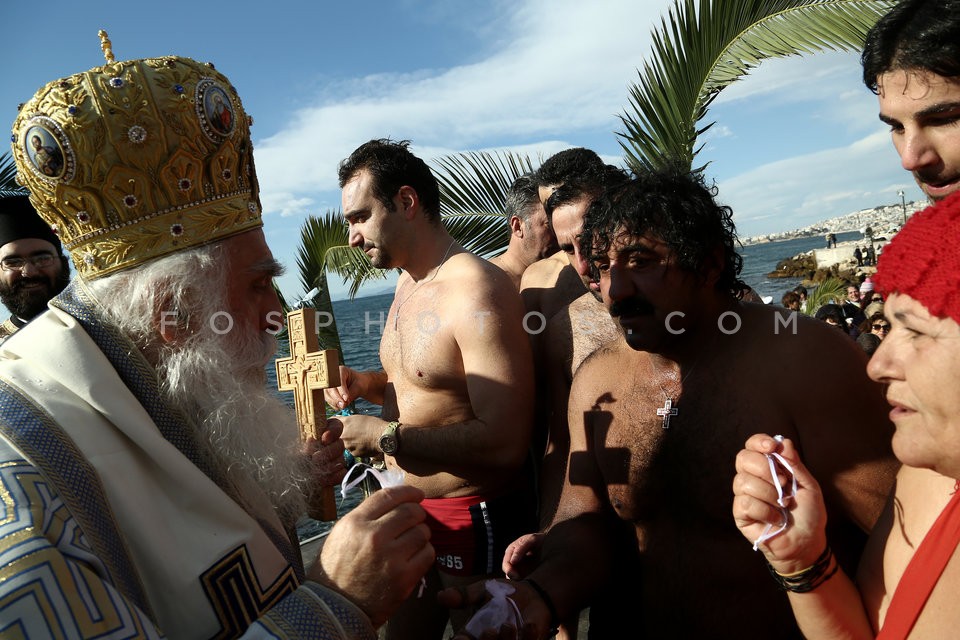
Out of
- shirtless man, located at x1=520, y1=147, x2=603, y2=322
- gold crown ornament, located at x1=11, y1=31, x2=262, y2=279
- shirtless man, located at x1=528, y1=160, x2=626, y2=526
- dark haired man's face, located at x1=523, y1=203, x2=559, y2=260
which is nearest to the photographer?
gold crown ornament, located at x1=11, y1=31, x2=262, y2=279

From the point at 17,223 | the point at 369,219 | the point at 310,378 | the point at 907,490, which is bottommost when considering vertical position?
the point at 907,490

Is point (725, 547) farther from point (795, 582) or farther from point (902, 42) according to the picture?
point (902, 42)

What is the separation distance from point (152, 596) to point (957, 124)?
2.46 metres

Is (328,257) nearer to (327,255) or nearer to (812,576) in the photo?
(327,255)

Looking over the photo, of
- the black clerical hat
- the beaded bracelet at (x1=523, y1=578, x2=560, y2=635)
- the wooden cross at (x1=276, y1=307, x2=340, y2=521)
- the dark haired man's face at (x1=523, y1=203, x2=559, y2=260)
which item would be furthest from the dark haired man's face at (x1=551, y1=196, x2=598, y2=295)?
the black clerical hat

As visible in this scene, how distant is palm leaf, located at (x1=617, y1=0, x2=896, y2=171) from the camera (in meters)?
4.12

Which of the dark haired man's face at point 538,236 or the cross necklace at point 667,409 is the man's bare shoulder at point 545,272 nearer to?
the dark haired man's face at point 538,236

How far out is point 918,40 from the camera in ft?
6.58

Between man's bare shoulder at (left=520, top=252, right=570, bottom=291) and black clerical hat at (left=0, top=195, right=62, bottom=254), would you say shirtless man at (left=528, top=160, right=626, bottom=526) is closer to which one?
man's bare shoulder at (left=520, top=252, right=570, bottom=291)

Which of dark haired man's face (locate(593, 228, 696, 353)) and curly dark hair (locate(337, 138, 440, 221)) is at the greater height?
curly dark hair (locate(337, 138, 440, 221))

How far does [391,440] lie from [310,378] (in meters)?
0.81

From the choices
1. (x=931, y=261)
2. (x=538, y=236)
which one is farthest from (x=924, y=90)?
(x=538, y=236)

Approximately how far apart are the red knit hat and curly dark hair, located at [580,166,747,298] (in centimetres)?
93

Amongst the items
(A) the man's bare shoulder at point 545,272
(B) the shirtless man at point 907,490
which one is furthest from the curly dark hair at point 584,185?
(B) the shirtless man at point 907,490
